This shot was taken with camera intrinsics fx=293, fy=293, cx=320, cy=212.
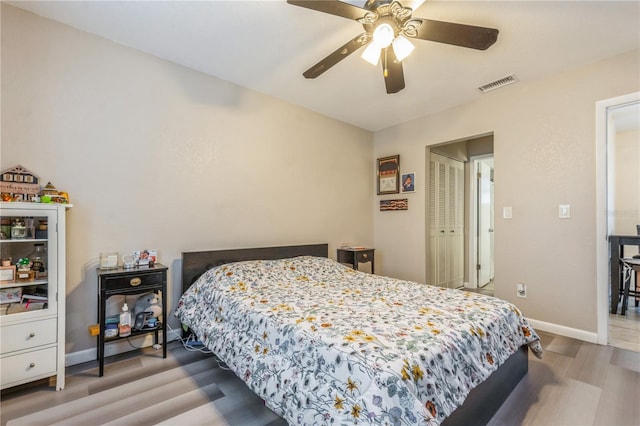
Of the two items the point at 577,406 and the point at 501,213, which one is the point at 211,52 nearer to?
the point at 501,213

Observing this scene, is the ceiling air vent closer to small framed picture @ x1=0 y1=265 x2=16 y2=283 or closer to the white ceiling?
the white ceiling

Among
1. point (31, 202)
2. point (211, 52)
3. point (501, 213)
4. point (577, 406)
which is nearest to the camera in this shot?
point (577, 406)

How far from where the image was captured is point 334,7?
1.59 m

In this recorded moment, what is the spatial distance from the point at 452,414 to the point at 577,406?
1013 millimetres

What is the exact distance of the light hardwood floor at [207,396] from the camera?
5.27ft

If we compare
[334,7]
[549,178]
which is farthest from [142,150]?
[549,178]

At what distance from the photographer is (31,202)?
1.84 metres

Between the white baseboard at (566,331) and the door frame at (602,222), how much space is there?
5 centimetres

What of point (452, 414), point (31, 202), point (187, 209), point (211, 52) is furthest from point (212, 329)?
point (211, 52)

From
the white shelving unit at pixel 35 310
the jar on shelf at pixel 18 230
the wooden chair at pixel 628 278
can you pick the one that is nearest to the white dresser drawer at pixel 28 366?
the white shelving unit at pixel 35 310

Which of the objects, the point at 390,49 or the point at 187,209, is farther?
the point at 187,209

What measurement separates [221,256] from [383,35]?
7.35 feet

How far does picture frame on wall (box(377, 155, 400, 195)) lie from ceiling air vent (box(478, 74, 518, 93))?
1.33m

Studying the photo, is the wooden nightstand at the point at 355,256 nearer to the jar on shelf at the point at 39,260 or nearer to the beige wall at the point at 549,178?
the beige wall at the point at 549,178
